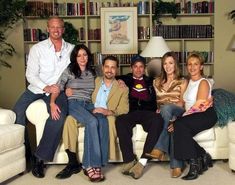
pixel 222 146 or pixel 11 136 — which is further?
pixel 222 146

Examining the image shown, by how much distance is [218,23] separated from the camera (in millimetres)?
5262

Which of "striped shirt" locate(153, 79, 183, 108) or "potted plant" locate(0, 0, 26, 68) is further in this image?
"potted plant" locate(0, 0, 26, 68)

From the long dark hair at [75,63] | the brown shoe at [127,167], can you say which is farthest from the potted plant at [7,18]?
the brown shoe at [127,167]

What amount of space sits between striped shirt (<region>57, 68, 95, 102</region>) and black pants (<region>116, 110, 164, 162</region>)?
0.39 meters

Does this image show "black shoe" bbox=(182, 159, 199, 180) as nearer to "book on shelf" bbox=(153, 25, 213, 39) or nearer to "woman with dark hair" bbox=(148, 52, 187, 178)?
"woman with dark hair" bbox=(148, 52, 187, 178)

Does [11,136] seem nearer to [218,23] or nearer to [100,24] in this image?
[100,24]

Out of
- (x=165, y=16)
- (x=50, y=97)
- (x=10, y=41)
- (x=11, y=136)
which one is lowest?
(x=11, y=136)

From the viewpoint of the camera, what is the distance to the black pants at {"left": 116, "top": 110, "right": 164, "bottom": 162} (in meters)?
2.93

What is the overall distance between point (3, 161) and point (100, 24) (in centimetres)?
311

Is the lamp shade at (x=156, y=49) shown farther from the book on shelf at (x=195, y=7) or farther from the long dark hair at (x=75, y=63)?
the book on shelf at (x=195, y=7)

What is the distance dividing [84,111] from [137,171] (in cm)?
66

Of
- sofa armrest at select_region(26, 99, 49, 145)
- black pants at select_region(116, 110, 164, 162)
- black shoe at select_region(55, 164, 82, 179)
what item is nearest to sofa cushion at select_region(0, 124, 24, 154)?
sofa armrest at select_region(26, 99, 49, 145)

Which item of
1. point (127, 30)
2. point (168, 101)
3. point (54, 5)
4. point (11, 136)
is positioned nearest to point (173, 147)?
point (168, 101)

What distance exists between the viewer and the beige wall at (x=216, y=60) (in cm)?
517
